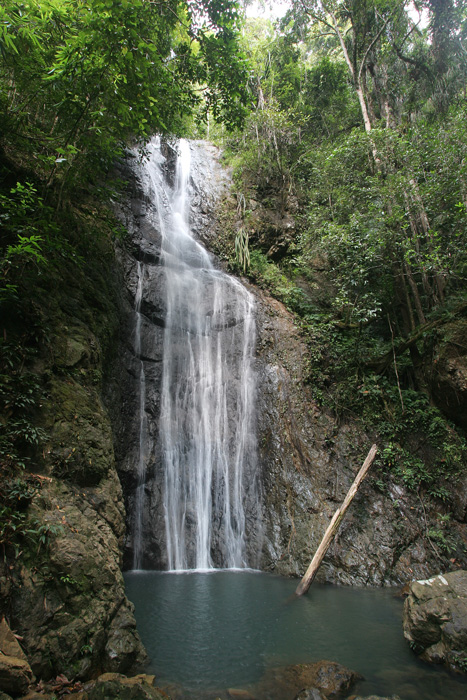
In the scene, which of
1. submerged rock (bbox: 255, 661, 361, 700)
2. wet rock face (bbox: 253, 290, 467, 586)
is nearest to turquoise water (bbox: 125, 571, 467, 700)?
submerged rock (bbox: 255, 661, 361, 700)

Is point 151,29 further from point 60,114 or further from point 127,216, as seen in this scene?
point 127,216

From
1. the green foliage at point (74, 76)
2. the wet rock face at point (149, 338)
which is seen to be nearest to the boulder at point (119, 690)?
the wet rock face at point (149, 338)

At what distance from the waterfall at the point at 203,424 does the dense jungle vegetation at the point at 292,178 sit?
1.98 m

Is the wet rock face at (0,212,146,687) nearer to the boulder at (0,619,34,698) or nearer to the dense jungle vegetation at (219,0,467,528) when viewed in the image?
the boulder at (0,619,34,698)

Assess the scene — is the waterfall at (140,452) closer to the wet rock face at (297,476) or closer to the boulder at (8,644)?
the wet rock face at (297,476)

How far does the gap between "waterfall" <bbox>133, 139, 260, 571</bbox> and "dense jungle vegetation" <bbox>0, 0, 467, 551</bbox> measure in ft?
6.50

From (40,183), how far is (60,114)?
135 cm

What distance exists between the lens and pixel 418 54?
14570mm

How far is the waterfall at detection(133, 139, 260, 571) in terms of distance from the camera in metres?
8.42

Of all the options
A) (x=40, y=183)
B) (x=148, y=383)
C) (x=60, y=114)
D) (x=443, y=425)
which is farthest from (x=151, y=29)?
(x=443, y=425)

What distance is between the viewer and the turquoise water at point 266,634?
4004mm

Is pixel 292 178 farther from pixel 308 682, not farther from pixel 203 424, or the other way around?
pixel 308 682

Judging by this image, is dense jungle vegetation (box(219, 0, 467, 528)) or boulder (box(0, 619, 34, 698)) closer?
boulder (box(0, 619, 34, 698))

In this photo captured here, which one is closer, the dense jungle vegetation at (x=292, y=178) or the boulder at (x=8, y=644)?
the boulder at (x=8, y=644)
